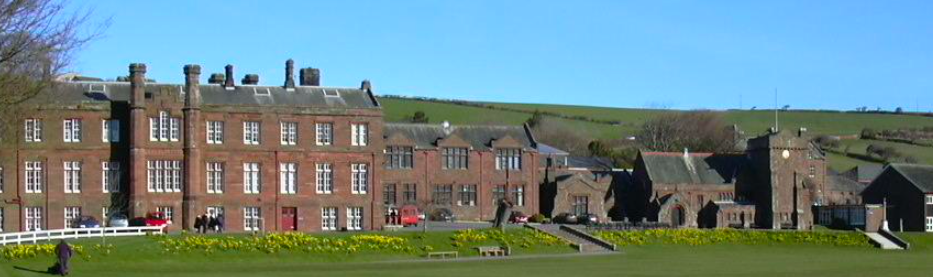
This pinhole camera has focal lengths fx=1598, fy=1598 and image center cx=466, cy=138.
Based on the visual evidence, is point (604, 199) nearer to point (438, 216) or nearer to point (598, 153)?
point (438, 216)

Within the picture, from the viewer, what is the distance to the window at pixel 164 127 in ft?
293

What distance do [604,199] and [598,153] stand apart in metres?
33.2

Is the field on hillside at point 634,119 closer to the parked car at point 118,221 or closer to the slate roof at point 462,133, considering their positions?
the slate roof at point 462,133

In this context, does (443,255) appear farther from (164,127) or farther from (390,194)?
(390,194)

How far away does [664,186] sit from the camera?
11562 centimetres

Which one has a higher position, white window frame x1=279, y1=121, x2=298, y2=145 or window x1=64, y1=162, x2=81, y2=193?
white window frame x1=279, y1=121, x2=298, y2=145

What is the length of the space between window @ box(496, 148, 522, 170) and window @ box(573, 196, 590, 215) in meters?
5.10

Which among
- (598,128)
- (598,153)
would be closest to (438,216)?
(598,153)

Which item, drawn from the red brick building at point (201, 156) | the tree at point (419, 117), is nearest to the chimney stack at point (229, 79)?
the red brick building at point (201, 156)

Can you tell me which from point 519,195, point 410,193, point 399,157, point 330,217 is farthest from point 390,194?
point 330,217

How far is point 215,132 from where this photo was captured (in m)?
90.3

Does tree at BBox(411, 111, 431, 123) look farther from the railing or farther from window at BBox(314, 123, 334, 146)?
the railing

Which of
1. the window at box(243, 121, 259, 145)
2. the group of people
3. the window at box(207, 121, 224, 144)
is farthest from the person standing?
the window at box(243, 121, 259, 145)

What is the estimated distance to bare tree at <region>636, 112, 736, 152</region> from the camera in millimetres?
153750
